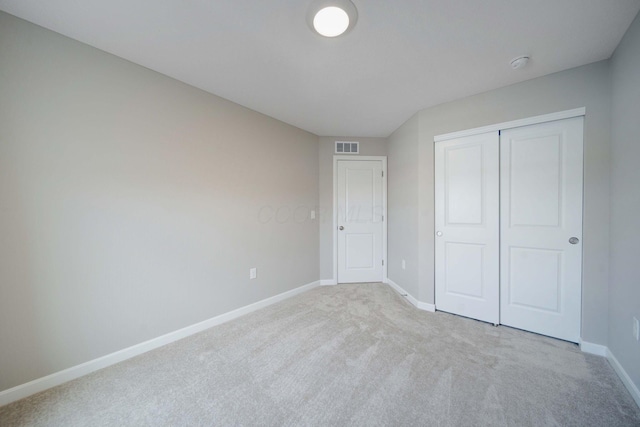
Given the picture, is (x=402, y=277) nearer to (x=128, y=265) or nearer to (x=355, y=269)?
(x=355, y=269)

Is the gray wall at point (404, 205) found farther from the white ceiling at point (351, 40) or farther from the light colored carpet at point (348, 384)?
the light colored carpet at point (348, 384)

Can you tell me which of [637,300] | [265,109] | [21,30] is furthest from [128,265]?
[637,300]

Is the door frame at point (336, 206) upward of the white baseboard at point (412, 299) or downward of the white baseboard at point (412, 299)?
upward

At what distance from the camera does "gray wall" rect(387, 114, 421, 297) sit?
2.96 meters

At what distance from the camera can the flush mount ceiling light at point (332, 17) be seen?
4.51 ft

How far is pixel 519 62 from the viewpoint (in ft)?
6.18

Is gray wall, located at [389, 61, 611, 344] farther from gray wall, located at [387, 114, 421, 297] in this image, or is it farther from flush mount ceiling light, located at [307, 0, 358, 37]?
flush mount ceiling light, located at [307, 0, 358, 37]

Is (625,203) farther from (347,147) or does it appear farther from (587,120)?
(347,147)

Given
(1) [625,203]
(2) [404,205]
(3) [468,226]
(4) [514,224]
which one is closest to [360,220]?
(2) [404,205]

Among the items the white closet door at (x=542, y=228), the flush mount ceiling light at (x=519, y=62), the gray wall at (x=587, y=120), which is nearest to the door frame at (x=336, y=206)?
the gray wall at (x=587, y=120)

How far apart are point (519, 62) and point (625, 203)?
4.10 ft

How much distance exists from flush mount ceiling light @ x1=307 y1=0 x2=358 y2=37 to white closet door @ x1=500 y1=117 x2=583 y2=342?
1.90m

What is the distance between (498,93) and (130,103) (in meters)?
3.29

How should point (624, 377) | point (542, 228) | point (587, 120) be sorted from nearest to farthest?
point (624, 377)
point (587, 120)
point (542, 228)
